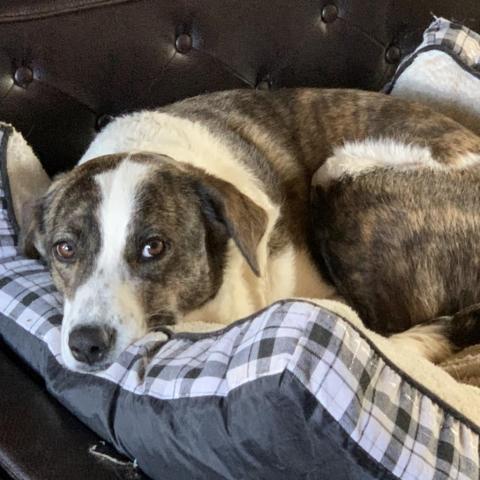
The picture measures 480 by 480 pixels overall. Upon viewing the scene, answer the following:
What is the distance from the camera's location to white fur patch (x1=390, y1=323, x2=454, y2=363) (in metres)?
1.69

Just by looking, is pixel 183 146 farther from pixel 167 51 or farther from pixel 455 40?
pixel 455 40

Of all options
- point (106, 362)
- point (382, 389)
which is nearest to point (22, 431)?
point (106, 362)

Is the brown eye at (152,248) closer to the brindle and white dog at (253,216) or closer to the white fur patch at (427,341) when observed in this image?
the brindle and white dog at (253,216)

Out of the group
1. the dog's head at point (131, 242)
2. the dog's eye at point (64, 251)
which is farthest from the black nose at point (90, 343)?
the dog's eye at point (64, 251)

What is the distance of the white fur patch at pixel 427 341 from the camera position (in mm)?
→ 1687

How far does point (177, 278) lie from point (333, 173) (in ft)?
1.91

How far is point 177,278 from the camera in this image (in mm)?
1712

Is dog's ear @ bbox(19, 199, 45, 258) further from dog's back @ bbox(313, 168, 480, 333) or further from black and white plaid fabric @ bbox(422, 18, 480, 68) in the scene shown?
black and white plaid fabric @ bbox(422, 18, 480, 68)

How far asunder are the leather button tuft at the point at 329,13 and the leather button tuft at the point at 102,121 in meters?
0.69

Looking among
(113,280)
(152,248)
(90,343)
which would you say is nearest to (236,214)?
(152,248)

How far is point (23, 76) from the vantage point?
1.99 m

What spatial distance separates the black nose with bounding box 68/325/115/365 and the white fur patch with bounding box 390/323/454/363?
582 millimetres

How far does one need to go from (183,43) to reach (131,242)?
78cm

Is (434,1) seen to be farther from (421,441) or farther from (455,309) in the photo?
(421,441)
